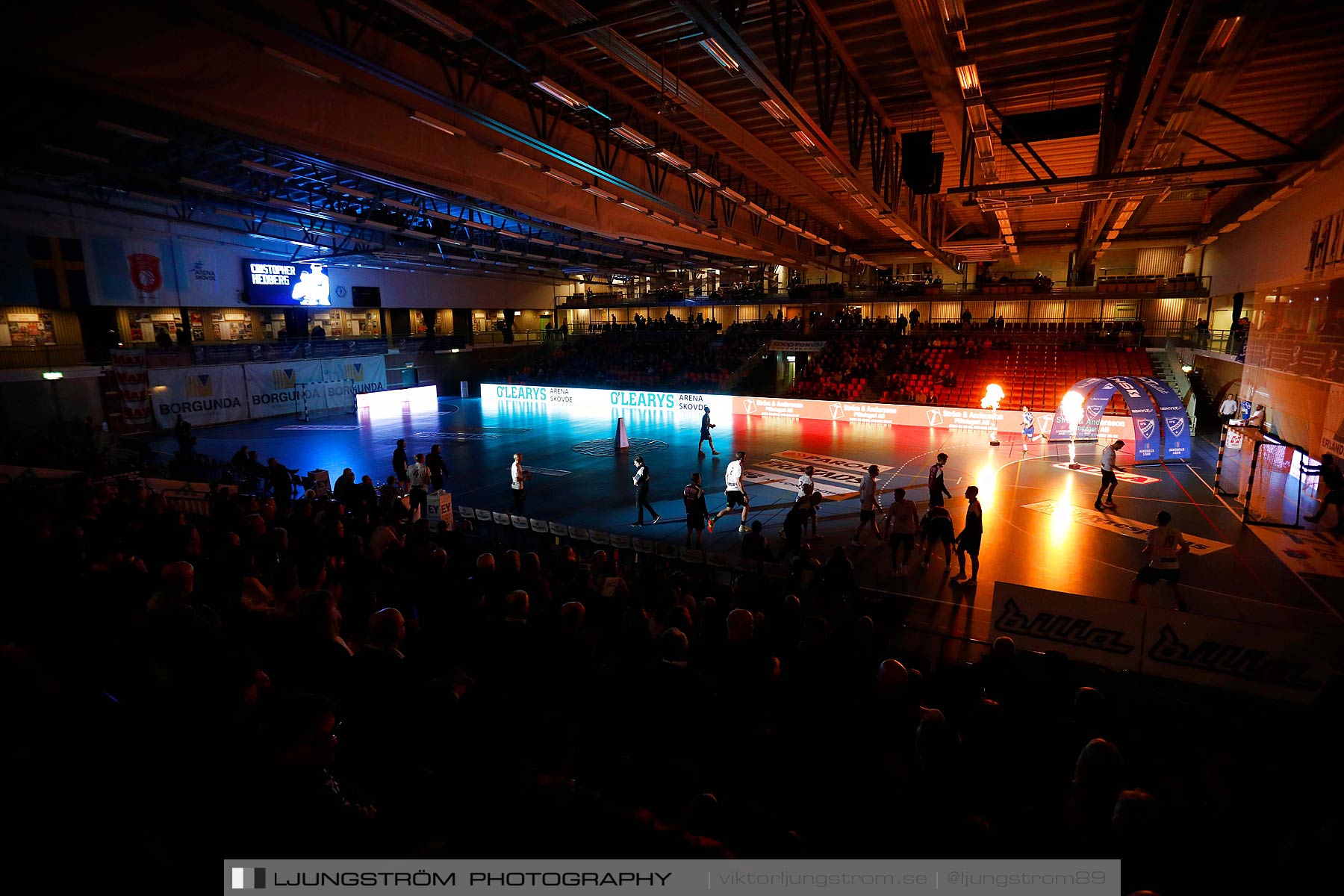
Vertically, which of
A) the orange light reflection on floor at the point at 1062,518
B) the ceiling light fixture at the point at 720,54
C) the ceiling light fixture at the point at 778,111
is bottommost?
the orange light reflection on floor at the point at 1062,518

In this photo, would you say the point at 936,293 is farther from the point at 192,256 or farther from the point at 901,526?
the point at 192,256

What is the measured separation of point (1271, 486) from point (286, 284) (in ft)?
124

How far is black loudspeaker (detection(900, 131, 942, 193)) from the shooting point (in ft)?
41.4

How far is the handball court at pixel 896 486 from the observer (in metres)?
9.24

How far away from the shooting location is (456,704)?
315 centimetres

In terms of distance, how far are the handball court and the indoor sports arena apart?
15cm

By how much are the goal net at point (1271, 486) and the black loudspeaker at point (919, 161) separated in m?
8.10

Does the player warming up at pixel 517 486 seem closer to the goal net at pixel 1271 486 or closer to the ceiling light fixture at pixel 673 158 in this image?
the ceiling light fixture at pixel 673 158

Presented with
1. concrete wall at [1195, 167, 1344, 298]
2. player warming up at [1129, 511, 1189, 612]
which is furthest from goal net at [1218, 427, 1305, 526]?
player warming up at [1129, 511, 1189, 612]

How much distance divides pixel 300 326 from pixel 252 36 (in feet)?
98.7

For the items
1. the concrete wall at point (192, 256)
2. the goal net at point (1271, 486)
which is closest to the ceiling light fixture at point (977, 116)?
the goal net at point (1271, 486)

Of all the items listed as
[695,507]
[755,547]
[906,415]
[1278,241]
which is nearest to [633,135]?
[695,507]

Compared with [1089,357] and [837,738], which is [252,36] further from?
[1089,357]

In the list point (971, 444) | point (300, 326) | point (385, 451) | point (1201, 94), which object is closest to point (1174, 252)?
point (971, 444)
